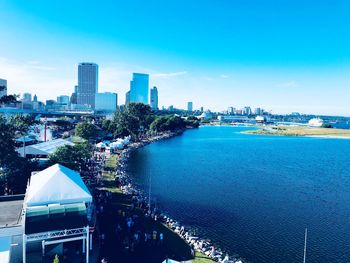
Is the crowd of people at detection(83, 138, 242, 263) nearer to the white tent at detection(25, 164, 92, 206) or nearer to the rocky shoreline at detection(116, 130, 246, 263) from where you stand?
the rocky shoreline at detection(116, 130, 246, 263)

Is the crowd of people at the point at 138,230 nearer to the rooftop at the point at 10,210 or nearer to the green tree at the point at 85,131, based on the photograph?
the rooftop at the point at 10,210

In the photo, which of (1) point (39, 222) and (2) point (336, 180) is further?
(2) point (336, 180)

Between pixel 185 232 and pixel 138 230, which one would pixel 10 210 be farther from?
pixel 185 232

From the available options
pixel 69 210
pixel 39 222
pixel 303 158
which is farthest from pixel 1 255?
pixel 303 158

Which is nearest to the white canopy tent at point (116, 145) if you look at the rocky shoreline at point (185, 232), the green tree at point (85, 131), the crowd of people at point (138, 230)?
the green tree at point (85, 131)

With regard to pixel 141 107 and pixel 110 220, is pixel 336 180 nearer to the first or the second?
pixel 110 220

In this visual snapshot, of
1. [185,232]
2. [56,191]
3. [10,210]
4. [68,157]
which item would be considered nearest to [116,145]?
[68,157]

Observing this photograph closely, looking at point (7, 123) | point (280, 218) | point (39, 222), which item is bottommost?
point (280, 218)
